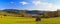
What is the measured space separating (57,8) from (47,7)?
0.50 feet

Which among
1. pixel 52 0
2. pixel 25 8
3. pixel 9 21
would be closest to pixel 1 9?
pixel 9 21

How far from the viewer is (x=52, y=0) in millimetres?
2205

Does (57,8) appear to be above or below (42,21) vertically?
above

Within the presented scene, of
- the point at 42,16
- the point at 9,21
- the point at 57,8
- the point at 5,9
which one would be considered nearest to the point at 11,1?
the point at 5,9

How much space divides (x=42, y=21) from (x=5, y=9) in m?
0.59

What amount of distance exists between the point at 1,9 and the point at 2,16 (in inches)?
4.3

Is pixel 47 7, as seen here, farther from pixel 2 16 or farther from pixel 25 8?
pixel 2 16

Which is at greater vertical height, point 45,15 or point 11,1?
point 11,1

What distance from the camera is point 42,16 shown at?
7.25ft

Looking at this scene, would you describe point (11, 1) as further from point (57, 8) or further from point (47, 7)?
point (57, 8)

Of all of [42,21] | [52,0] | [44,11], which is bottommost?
[42,21]

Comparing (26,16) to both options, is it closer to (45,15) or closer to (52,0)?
(45,15)

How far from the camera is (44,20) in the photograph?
7.21 ft

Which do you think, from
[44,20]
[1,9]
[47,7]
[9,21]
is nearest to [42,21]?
[44,20]
